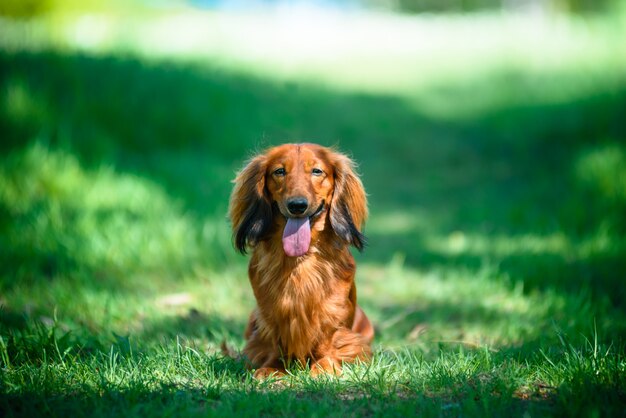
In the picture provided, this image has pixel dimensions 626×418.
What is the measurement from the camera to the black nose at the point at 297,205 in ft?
11.4

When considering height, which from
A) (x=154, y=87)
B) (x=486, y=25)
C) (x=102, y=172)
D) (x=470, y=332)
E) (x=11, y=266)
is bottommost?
(x=470, y=332)

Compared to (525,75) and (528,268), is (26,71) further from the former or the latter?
(525,75)

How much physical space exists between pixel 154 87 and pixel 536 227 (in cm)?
552

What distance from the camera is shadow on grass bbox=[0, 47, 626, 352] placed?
5637 millimetres

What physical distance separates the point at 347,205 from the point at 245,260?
2571 mm

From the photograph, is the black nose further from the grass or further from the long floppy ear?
the grass

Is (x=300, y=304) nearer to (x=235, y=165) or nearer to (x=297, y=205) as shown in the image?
(x=297, y=205)

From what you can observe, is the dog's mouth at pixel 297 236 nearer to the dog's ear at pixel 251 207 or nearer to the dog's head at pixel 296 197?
the dog's head at pixel 296 197

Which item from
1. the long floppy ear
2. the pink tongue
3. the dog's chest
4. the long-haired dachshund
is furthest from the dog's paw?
the long floppy ear

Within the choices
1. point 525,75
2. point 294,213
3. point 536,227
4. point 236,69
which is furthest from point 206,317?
point 525,75

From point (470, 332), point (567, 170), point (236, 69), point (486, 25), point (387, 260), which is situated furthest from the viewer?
point (486, 25)

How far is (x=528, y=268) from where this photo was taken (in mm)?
5527

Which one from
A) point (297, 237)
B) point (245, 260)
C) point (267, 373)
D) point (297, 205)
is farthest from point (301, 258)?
point (245, 260)

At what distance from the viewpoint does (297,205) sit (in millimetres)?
3480
